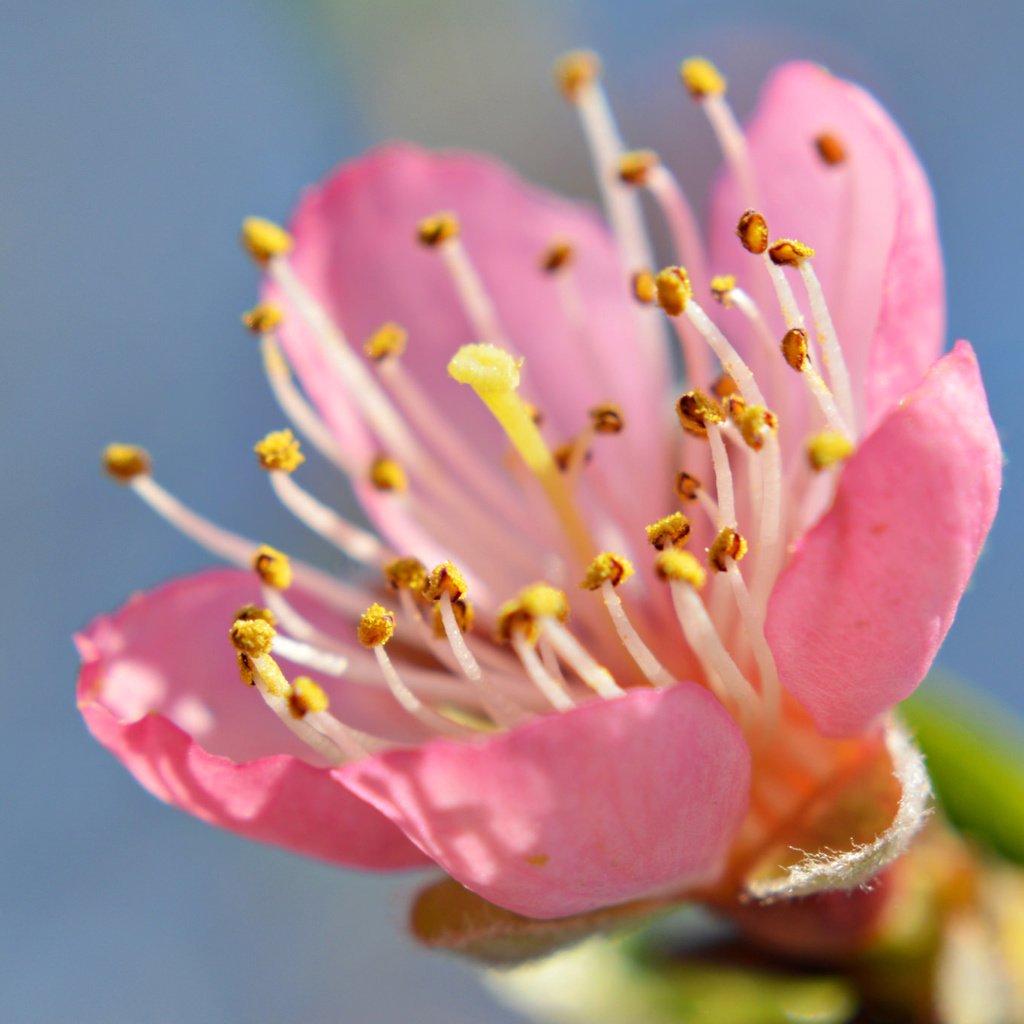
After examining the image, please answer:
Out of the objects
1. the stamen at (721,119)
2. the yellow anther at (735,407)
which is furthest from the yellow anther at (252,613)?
the stamen at (721,119)

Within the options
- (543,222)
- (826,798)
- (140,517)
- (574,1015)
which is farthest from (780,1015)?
(140,517)

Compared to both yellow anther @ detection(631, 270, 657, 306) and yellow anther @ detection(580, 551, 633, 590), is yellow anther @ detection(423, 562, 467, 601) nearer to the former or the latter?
yellow anther @ detection(580, 551, 633, 590)

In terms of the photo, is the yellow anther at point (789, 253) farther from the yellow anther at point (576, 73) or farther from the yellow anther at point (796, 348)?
the yellow anther at point (576, 73)

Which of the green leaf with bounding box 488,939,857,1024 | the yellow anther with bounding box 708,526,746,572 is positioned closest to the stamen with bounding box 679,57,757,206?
the yellow anther with bounding box 708,526,746,572

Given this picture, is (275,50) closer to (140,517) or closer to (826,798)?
(140,517)

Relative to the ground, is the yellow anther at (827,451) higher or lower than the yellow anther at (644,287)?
lower

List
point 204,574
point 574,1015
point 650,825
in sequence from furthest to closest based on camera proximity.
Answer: point 574,1015 < point 204,574 < point 650,825
